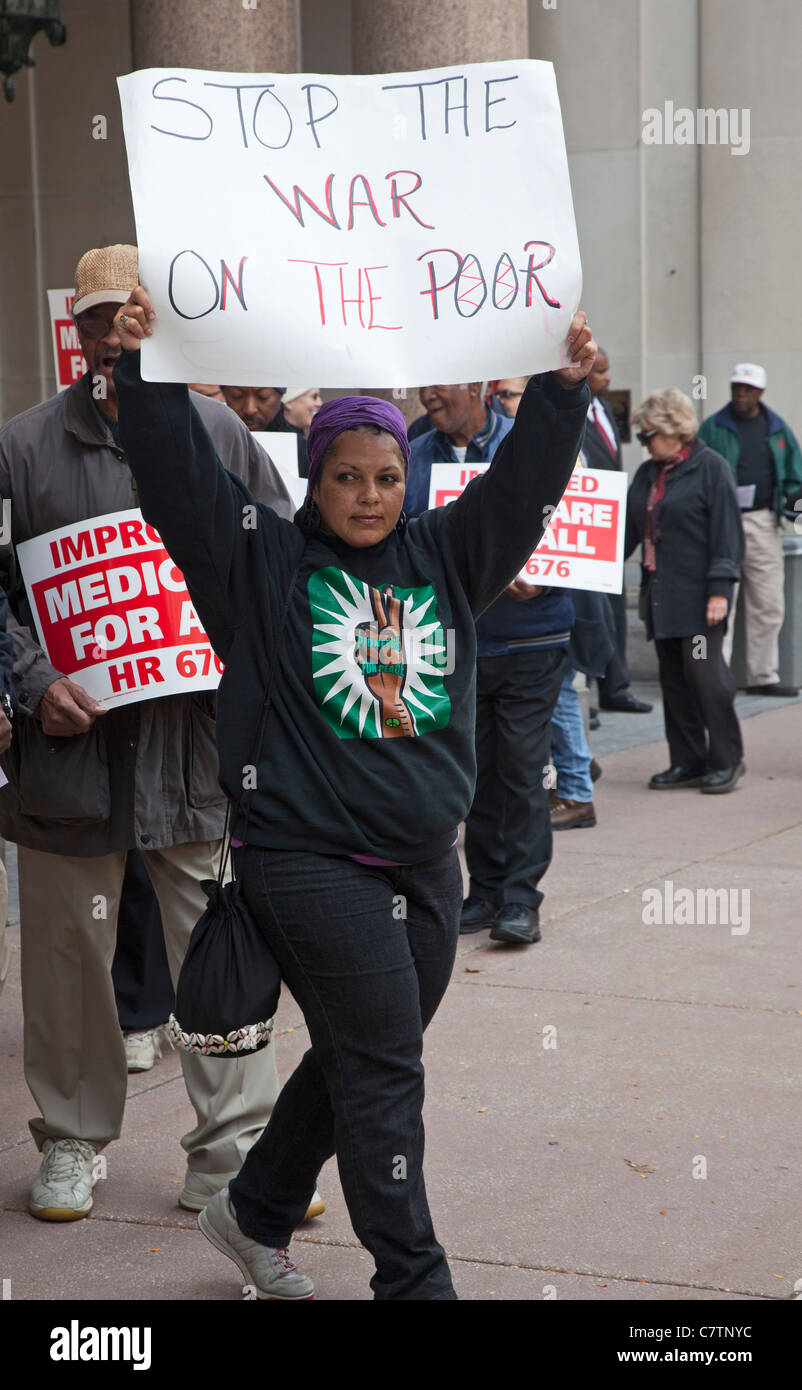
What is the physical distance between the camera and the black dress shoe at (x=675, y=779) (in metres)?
9.28

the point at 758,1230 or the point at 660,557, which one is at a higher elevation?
the point at 660,557

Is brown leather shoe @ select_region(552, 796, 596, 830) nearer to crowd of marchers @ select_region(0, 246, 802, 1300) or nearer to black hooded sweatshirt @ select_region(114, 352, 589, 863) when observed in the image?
crowd of marchers @ select_region(0, 246, 802, 1300)

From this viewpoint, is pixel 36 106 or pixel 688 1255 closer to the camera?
pixel 688 1255

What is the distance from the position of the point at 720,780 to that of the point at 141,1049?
4734 mm

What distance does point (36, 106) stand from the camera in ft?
45.3

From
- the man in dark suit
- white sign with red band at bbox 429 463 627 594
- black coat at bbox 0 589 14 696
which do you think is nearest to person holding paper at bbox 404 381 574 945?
white sign with red band at bbox 429 463 627 594

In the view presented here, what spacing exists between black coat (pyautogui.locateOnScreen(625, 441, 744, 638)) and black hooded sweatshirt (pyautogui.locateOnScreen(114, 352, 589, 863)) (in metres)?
6.05

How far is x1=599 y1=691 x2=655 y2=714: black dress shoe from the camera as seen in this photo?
38.8 ft

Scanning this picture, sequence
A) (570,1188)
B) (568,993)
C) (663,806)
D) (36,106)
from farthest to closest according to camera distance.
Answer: (36,106)
(663,806)
(568,993)
(570,1188)

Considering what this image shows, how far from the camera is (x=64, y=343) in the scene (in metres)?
6.68

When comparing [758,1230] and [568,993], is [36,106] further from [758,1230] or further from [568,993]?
[758,1230]

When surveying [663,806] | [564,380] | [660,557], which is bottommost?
[663,806]

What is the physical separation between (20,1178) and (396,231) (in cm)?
242

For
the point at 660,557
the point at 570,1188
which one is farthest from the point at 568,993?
the point at 660,557
